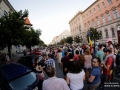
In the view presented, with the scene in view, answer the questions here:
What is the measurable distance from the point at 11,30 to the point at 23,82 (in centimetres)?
1312

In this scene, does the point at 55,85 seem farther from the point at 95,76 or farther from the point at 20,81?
the point at 20,81

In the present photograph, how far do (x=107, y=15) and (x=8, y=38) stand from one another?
27064 mm

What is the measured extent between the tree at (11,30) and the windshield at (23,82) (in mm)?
11493

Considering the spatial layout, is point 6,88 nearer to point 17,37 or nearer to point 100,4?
point 17,37

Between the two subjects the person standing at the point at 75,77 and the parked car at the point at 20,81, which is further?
the parked car at the point at 20,81

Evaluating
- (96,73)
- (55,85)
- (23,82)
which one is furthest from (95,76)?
(23,82)

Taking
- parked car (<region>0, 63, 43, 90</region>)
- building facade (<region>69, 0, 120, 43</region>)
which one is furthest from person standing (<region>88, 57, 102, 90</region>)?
building facade (<region>69, 0, 120, 43</region>)

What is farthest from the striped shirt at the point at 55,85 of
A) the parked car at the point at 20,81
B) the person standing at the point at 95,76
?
the parked car at the point at 20,81

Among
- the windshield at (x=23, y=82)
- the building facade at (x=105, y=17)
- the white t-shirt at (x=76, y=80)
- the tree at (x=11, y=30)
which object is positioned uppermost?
the building facade at (x=105, y=17)

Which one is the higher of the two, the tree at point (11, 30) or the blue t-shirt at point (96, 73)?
the tree at point (11, 30)

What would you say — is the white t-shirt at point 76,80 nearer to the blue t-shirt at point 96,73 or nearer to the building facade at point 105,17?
the blue t-shirt at point 96,73

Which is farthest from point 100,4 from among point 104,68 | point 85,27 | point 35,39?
point 104,68

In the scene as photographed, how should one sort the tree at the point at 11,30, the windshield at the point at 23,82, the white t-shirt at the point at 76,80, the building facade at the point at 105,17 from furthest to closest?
the building facade at the point at 105,17 → the tree at the point at 11,30 → the windshield at the point at 23,82 → the white t-shirt at the point at 76,80

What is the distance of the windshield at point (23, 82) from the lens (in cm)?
395
